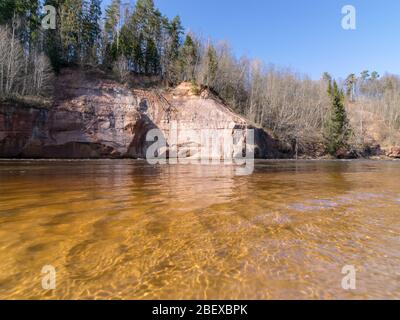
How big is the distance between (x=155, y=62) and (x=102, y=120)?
20957 mm

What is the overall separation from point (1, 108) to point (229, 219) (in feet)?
91.7

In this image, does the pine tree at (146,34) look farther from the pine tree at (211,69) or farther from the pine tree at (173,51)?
the pine tree at (211,69)

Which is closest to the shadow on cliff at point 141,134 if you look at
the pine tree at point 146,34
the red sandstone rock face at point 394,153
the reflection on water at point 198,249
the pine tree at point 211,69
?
the pine tree at point 211,69

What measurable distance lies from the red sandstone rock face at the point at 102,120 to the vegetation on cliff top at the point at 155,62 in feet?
11.0

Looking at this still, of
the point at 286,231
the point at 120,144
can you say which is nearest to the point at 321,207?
the point at 286,231

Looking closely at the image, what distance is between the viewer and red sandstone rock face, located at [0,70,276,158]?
1027 inches

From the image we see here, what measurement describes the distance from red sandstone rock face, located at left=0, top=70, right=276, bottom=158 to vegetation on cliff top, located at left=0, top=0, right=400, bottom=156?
132 inches

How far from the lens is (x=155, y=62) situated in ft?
154

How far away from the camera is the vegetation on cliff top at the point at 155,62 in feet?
116

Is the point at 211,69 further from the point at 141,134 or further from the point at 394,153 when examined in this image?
the point at 394,153

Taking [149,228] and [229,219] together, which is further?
[229,219]

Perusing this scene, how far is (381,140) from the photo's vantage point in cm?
6838
